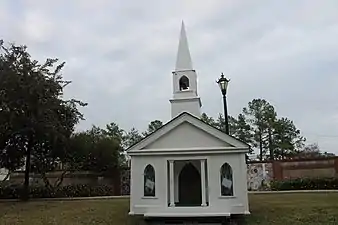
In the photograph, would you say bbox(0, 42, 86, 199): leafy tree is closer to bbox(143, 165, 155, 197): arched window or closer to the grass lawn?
the grass lawn

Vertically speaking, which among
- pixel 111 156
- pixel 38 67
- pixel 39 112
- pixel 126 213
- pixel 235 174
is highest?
pixel 38 67

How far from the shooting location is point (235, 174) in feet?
51.8

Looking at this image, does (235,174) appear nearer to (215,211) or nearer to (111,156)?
(215,211)

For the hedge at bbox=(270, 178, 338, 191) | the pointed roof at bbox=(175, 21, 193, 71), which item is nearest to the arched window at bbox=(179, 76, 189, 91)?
the pointed roof at bbox=(175, 21, 193, 71)

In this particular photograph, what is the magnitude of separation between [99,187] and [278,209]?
13677mm

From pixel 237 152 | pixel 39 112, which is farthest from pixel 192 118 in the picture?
pixel 39 112

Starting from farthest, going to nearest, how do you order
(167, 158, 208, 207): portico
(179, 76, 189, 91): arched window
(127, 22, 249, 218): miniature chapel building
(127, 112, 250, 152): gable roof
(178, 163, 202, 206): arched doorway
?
(179, 76, 189, 91): arched window < (178, 163, 202, 206): arched doorway < (167, 158, 208, 207): portico < (127, 112, 250, 152): gable roof < (127, 22, 249, 218): miniature chapel building

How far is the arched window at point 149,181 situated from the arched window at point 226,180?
2749 mm

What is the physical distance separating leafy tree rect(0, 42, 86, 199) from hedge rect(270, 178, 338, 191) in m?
12.9

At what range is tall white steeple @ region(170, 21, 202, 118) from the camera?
2017 centimetres

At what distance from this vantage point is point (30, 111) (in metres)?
21.6

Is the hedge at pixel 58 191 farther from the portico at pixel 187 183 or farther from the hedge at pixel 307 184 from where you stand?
the hedge at pixel 307 184

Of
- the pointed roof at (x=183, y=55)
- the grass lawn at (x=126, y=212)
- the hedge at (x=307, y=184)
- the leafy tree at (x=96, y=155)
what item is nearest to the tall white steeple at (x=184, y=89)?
the pointed roof at (x=183, y=55)

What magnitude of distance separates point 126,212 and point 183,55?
28.7 feet
